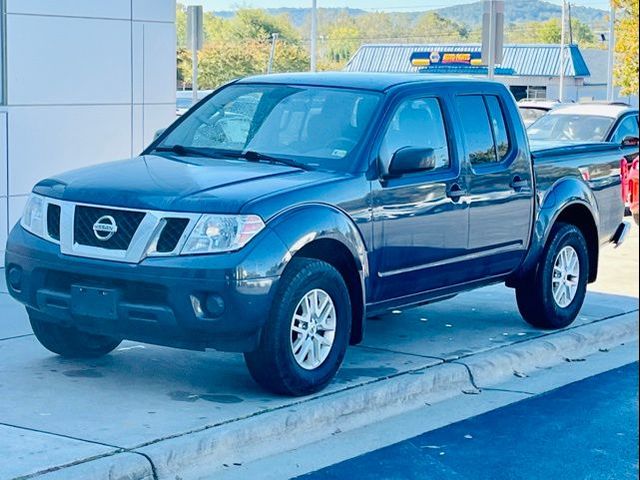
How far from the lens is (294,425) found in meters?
6.98

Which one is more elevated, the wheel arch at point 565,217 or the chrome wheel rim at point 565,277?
the wheel arch at point 565,217

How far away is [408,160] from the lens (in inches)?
319

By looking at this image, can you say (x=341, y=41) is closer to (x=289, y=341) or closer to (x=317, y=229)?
(x=317, y=229)

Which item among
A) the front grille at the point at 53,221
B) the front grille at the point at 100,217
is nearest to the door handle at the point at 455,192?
the front grille at the point at 100,217

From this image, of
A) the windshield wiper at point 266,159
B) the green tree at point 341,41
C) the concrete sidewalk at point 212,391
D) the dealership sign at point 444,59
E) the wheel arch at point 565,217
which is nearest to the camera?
the concrete sidewalk at point 212,391

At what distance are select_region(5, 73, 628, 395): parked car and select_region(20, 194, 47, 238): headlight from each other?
0.01 m

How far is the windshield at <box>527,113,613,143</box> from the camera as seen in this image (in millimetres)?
18984

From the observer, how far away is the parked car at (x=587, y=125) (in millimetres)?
18906

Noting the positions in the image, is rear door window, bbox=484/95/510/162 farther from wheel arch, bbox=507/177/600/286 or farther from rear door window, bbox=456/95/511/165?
wheel arch, bbox=507/177/600/286

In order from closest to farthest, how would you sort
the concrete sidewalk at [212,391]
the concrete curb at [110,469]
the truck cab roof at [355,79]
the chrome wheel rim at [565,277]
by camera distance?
the concrete curb at [110,469] → the concrete sidewalk at [212,391] → the truck cab roof at [355,79] → the chrome wheel rim at [565,277]

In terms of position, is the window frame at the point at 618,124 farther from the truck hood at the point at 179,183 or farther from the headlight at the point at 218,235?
the headlight at the point at 218,235

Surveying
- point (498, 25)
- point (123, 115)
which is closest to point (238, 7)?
point (498, 25)

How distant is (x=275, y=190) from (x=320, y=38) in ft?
310

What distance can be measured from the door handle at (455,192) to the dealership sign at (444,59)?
2292 inches
